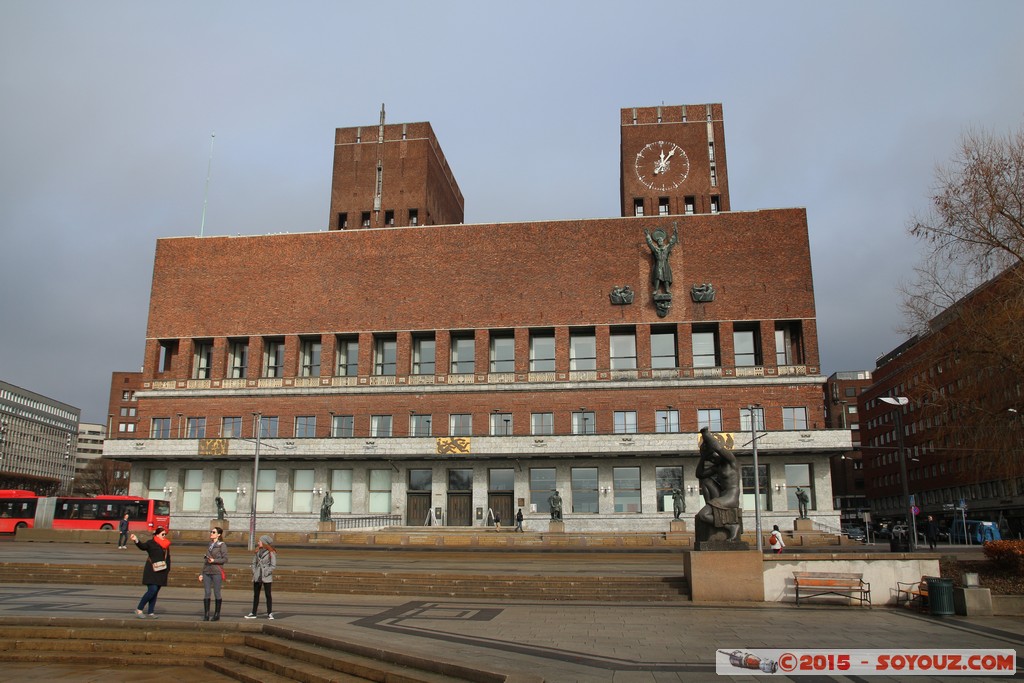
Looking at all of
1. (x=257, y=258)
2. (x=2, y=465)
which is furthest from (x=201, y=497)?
(x=2, y=465)

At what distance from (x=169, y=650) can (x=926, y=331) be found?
24.3 meters

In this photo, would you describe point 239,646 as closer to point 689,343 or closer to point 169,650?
point 169,650

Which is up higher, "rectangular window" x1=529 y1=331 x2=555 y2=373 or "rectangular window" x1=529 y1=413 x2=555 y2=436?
"rectangular window" x1=529 y1=331 x2=555 y2=373

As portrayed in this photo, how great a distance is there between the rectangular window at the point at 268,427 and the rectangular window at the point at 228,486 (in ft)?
10.5

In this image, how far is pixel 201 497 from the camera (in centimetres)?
5444

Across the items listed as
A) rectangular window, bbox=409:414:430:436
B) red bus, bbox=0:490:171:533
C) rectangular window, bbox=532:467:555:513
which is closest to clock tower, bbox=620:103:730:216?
rectangular window, bbox=532:467:555:513

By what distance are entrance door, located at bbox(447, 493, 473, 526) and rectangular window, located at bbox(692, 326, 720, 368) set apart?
17.8 metres

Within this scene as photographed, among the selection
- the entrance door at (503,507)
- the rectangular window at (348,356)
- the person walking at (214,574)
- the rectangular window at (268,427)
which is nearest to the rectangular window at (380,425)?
the rectangular window at (348,356)

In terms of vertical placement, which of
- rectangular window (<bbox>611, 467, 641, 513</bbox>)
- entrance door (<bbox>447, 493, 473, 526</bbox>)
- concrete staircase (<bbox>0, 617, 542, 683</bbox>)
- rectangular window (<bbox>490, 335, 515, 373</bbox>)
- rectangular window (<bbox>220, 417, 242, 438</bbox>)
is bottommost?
concrete staircase (<bbox>0, 617, 542, 683</bbox>)

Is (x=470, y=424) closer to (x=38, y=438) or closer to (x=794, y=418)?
(x=794, y=418)

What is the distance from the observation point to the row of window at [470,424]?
166 feet

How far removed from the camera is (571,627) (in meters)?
15.4

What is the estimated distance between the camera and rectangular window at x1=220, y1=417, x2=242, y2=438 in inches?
2157

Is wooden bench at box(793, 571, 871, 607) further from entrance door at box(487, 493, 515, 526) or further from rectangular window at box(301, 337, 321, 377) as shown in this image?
rectangular window at box(301, 337, 321, 377)
